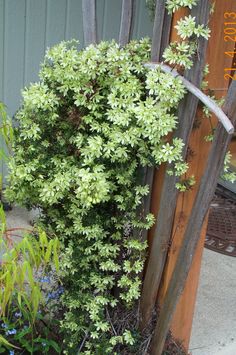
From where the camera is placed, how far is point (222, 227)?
5.01 meters

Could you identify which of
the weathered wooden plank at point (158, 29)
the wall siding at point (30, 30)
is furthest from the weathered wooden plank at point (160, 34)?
the wall siding at point (30, 30)

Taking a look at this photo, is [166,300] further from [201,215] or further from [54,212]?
[54,212]

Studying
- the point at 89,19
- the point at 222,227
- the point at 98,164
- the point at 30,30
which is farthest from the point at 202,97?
the point at 222,227

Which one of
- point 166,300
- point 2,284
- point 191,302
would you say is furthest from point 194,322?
point 2,284

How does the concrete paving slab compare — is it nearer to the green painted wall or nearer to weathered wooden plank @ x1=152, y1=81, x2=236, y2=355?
weathered wooden plank @ x1=152, y1=81, x2=236, y2=355

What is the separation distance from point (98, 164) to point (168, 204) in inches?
14.7

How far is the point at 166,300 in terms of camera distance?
2.60 meters

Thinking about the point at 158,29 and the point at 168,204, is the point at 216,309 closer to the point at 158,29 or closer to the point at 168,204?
the point at 168,204

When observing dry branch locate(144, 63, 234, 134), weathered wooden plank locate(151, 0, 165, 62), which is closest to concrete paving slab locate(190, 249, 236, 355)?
dry branch locate(144, 63, 234, 134)

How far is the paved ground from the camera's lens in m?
3.18

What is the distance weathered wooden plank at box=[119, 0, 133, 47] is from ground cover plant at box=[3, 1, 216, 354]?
0.36 ft

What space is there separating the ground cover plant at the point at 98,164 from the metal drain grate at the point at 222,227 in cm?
199
